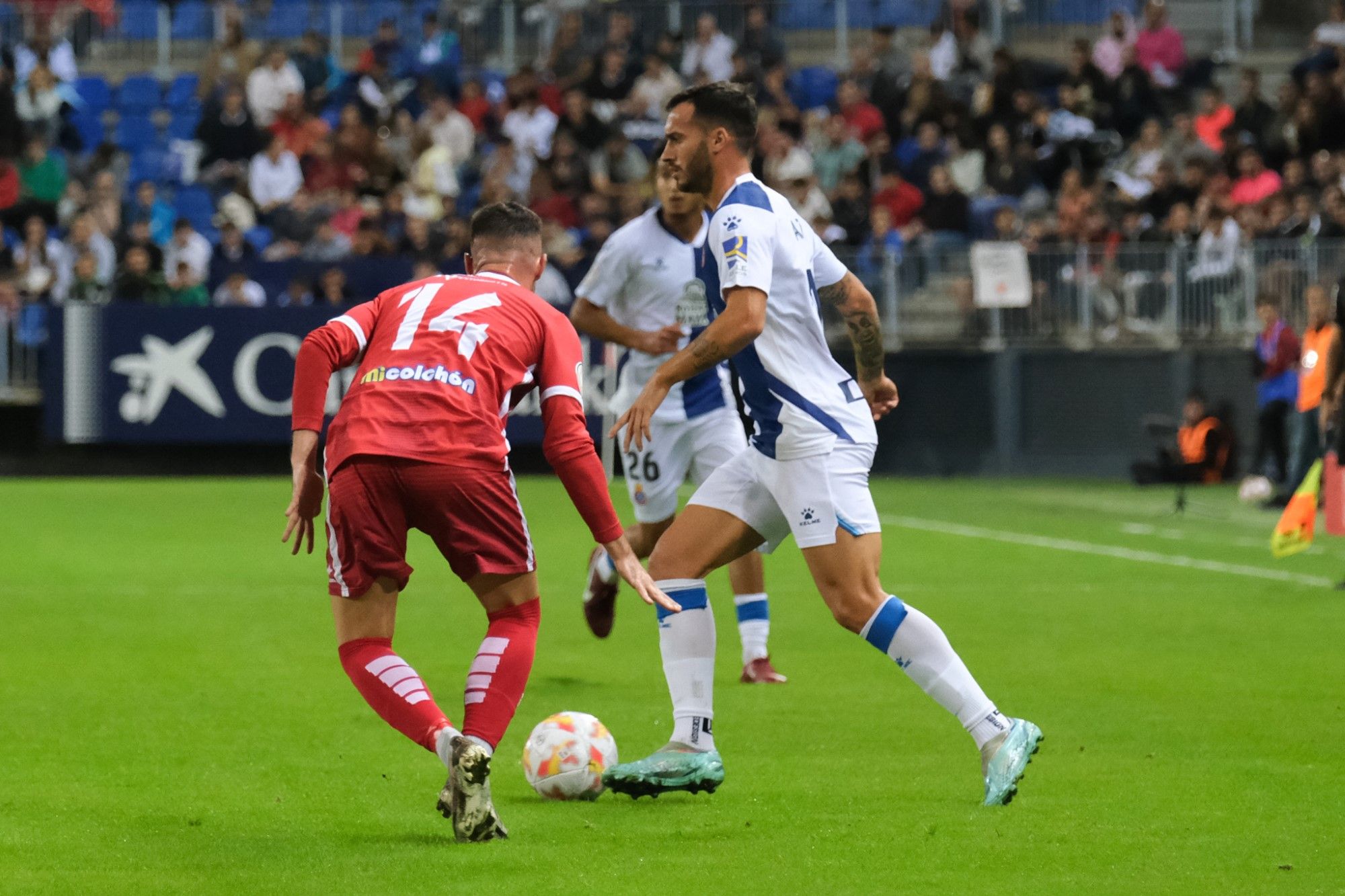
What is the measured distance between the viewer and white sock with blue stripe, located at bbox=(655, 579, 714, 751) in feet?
21.1

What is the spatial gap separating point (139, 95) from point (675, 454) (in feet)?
67.0

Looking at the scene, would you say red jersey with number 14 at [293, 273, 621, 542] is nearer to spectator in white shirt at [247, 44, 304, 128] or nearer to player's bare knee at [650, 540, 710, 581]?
player's bare knee at [650, 540, 710, 581]

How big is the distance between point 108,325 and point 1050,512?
36.1 ft

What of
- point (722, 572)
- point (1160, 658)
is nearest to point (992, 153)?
point (722, 572)

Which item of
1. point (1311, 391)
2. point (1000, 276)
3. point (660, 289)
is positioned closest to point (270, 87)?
point (1000, 276)

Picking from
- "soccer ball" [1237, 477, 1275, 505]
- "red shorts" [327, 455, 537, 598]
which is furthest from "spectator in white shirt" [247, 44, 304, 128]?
"red shorts" [327, 455, 537, 598]

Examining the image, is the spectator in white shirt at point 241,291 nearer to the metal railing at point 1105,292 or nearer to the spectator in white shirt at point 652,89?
the spectator in white shirt at point 652,89

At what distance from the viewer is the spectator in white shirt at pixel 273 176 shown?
80.0ft

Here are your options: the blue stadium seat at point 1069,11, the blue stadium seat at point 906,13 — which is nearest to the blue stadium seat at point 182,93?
the blue stadium seat at point 906,13

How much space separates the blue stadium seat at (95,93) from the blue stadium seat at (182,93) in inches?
32.7

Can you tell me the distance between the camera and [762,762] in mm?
6910

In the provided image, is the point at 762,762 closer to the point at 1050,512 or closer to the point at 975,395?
the point at 1050,512

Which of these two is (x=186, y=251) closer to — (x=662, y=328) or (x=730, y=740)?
(x=662, y=328)

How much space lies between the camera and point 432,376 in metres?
5.79
